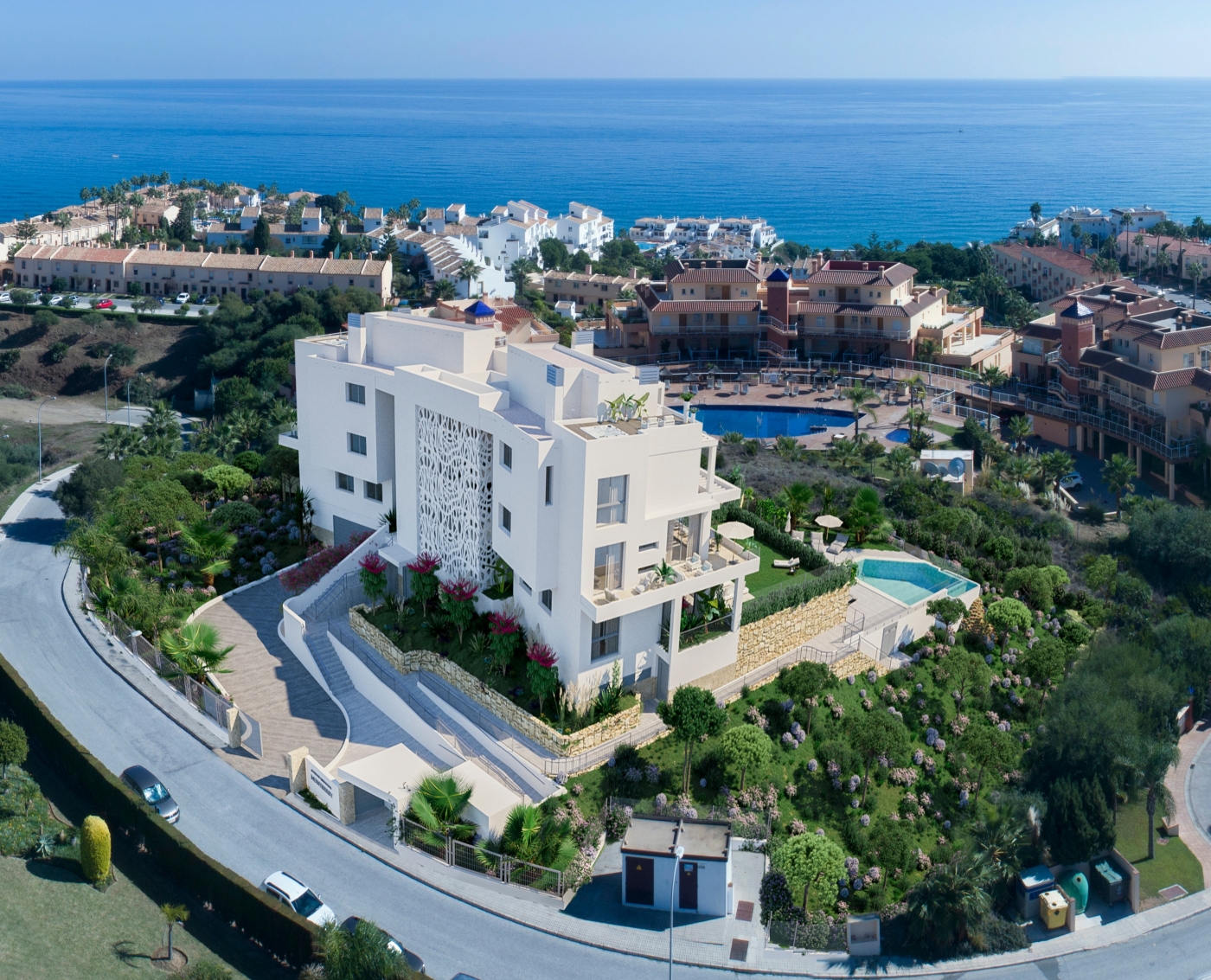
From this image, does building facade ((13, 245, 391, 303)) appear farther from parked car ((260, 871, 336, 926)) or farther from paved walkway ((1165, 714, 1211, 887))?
parked car ((260, 871, 336, 926))

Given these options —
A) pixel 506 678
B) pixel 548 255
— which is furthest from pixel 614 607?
pixel 548 255

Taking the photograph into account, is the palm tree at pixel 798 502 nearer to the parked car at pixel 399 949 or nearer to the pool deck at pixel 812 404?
the pool deck at pixel 812 404

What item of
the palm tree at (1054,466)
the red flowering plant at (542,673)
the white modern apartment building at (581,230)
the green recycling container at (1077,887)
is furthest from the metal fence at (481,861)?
the white modern apartment building at (581,230)

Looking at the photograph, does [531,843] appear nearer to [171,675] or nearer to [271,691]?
[271,691]

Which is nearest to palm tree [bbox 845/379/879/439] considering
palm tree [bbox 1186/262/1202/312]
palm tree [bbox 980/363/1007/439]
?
palm tree [bbox 980/363/1007/439]

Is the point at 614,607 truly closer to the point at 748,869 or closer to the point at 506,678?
the point at 506,678

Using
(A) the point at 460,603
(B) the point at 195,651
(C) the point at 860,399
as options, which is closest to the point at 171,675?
(B) the point at 195,651
